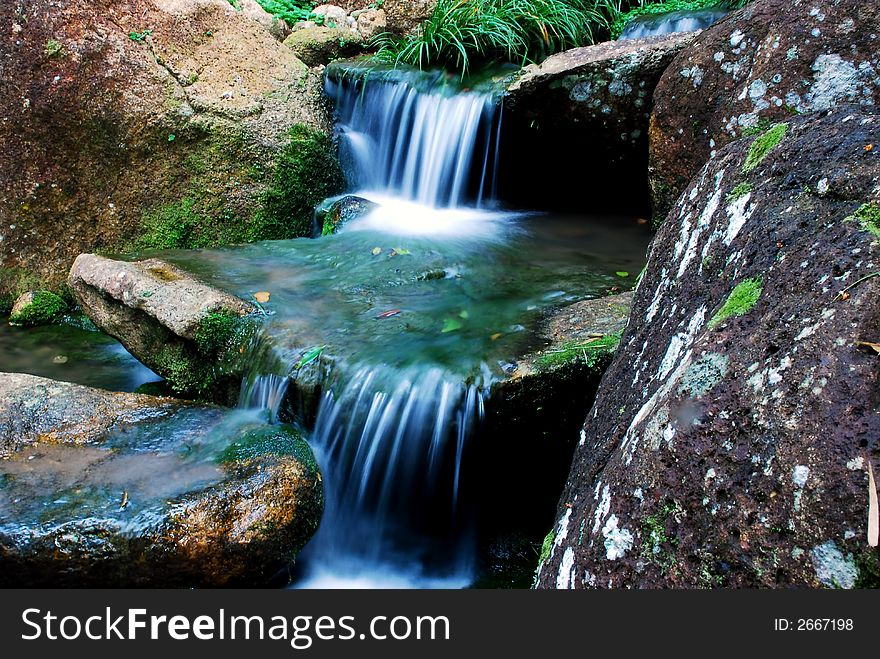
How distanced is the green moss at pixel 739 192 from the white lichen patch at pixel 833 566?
3.68ft

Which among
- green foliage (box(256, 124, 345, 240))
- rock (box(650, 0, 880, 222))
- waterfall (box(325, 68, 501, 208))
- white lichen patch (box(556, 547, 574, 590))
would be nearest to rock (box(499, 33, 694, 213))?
waterfall (box(325, 68, 501, 208))

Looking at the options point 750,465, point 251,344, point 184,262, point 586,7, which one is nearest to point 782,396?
point 750,465

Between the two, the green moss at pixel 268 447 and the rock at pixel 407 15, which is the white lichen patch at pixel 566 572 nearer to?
the green moss at pixel 268 447

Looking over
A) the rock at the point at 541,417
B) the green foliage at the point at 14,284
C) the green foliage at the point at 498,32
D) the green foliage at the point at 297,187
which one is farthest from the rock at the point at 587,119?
the green foliage at the point at 14,284

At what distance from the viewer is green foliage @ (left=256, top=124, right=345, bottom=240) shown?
6.50 metres

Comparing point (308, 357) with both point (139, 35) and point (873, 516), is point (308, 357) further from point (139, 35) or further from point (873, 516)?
point (139, 35)

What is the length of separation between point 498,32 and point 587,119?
58.9 inches

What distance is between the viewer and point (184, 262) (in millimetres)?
5086

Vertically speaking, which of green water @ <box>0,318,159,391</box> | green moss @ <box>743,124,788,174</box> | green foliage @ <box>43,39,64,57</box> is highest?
green foliage @ <box>43,39,64,57</box>

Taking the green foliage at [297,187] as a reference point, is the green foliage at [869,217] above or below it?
above

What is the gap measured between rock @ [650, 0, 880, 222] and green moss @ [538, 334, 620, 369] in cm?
126

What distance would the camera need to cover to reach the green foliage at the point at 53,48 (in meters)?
5.75

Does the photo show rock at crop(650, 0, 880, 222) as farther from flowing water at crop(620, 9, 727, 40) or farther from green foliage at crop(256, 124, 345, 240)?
green foliage at crop(256, 124, 345, 240)
